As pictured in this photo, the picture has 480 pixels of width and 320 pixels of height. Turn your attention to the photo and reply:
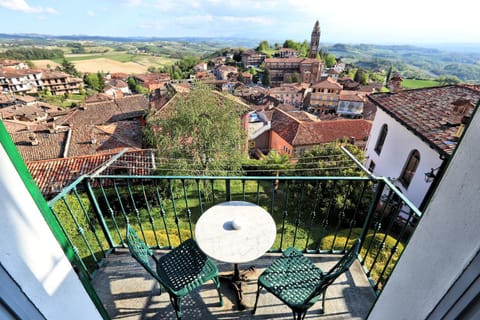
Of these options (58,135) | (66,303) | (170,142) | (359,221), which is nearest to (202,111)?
(170,142)

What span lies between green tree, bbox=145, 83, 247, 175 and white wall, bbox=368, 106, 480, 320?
34.7ft

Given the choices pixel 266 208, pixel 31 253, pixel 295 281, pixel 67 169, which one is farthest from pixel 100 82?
pixel 31 253

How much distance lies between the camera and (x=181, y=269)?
100 inches

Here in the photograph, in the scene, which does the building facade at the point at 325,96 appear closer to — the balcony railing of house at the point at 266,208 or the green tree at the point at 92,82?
the balcony railing of house at the point at 266,208

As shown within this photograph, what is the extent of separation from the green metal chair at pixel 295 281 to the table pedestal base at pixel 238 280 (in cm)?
17

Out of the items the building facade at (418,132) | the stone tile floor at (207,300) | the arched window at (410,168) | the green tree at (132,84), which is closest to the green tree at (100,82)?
the green tree at (132,84)

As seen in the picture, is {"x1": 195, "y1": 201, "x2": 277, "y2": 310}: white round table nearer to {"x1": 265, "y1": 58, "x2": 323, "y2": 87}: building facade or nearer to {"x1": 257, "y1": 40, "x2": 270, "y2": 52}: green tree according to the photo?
{"x1": 265, "y1": 58, "x2": 323, "y2": 87}: building facade

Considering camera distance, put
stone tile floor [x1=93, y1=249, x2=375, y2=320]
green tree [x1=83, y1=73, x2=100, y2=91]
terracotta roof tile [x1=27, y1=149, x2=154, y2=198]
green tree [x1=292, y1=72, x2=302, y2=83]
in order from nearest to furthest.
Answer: stone tile floor [x1=93, y1=249, x2=375, y2=320] < terracotta roof tile [x1=27, y1=149, x2=154, y2=198] < green tree [x1=292, y1=72, x2=302, y2=83] < green tree [x1=83, y1=73, x2=100, y2=91]

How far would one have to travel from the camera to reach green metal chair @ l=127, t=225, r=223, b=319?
88.5 inches

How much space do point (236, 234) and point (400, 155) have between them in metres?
11.8

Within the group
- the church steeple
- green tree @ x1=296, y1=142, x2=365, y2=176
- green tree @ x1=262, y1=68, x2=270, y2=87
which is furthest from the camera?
the church steeple

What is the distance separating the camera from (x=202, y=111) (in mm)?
11867

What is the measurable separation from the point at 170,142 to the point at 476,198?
1182 cm

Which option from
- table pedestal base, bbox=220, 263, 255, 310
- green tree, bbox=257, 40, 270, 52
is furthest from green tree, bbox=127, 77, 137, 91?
table pedestal base, bbox=220, 263, 255, 310
